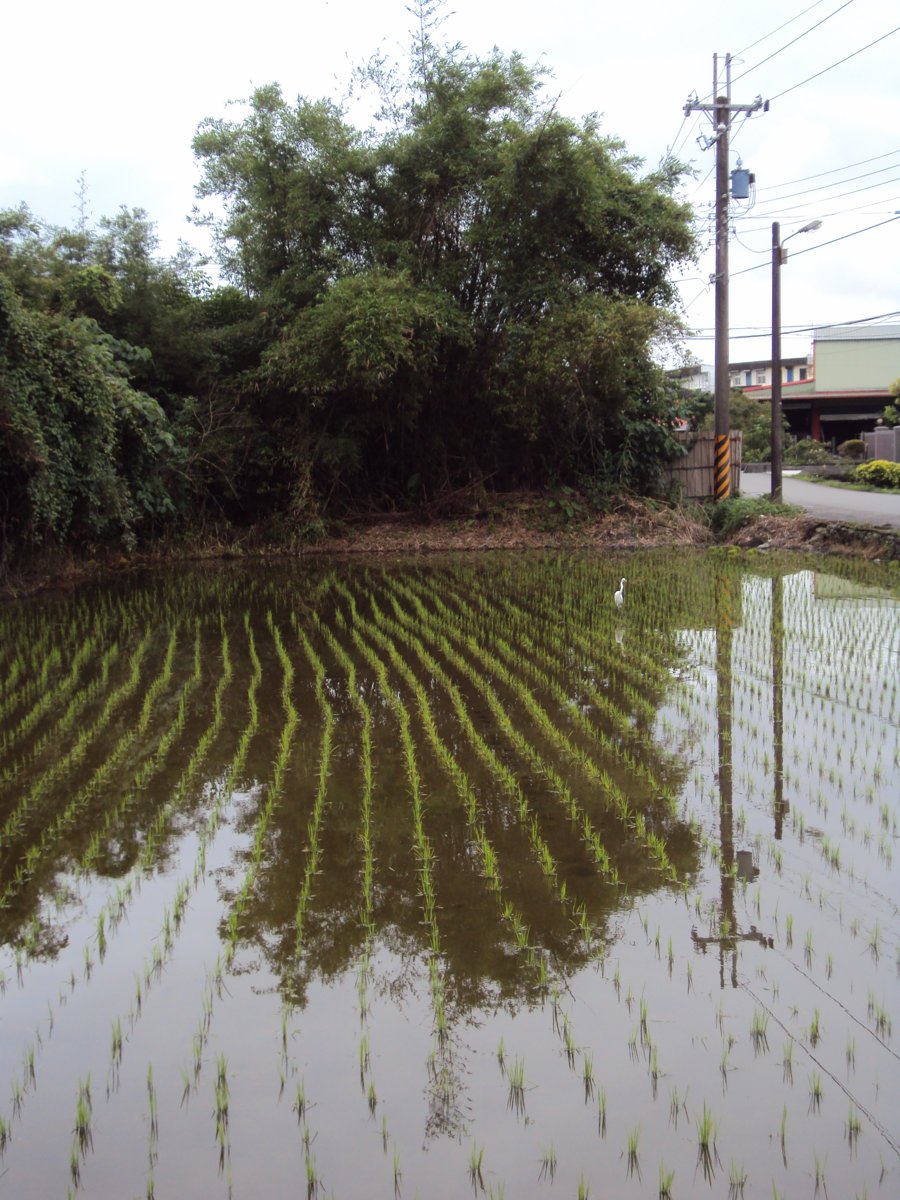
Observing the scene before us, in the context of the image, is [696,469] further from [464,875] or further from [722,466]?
[464,875]

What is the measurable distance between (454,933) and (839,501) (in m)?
17.0

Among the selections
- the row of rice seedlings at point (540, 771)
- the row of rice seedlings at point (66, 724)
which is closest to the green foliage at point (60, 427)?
the row of rice seedlings at point (66, 724)

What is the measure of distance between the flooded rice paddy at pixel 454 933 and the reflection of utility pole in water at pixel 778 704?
0.10 feet

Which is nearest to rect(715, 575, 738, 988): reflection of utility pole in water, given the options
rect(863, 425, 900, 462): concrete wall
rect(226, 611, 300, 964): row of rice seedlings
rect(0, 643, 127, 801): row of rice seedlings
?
rect(226, 611, 300, 964): row of rice seedlings

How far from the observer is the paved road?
15477 mm

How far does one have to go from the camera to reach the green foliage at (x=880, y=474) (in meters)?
21.7

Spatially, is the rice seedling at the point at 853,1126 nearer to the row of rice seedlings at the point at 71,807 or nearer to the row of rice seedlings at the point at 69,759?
the row of rice seedlings at the point at 71,807

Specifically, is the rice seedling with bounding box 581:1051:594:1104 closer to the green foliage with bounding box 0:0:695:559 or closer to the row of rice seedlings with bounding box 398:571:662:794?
the row of rice seedlings with bounding box 398:571:662:794

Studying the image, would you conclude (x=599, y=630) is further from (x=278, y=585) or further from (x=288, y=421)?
(x=288, y=421)

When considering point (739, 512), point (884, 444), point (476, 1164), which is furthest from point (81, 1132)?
point (884, 444)

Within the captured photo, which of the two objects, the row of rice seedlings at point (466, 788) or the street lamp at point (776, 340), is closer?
the row of rice seedlings at point (466, 788)

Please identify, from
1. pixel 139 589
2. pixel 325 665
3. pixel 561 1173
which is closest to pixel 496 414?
pixel 139 589

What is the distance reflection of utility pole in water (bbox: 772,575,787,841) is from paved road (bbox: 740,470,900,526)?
16.9ft

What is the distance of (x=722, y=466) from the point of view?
17328 mm
